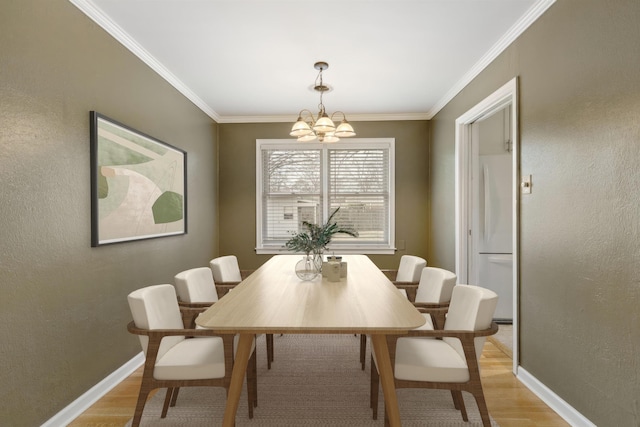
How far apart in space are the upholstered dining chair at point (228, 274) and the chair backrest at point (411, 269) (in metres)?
1.30

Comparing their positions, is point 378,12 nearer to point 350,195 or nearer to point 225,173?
point 350,195

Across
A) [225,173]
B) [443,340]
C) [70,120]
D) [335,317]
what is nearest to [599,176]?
[443,340]

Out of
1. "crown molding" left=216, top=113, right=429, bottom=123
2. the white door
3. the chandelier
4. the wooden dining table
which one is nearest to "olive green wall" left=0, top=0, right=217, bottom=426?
the wooden dining table

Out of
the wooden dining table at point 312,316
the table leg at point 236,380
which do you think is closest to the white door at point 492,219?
the wooden dining table at point 312,316

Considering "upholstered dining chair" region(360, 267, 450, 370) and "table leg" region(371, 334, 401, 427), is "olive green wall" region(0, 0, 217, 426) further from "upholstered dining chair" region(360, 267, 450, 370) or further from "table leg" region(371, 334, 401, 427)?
"upholstered dining chair" region(360, 267, 450, 370)

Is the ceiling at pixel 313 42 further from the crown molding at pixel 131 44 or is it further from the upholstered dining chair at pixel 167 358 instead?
the upholstered dining chair at pixel 167 358

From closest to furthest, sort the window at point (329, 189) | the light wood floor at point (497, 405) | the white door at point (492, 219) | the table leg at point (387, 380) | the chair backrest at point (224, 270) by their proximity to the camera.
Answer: the table leg at point (387, 380) < the light wood floor at point (497, 405) < the chair backrest at point (224, 270) < the white door at point (492, 219) < the window at point (329, 189)

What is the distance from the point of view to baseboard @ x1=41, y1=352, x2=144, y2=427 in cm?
199

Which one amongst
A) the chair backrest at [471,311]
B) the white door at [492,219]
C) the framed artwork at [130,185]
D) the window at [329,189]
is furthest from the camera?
the window at [329,189]

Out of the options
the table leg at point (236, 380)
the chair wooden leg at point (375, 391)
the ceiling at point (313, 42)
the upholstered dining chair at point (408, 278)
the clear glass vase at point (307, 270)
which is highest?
the ceiling at point (313, 42)

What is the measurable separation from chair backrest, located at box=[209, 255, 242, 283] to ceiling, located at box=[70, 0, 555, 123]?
5.90 feet

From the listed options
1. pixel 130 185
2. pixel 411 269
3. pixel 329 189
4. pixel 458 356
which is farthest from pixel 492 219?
pixel 130 185

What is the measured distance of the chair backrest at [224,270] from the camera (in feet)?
9.70

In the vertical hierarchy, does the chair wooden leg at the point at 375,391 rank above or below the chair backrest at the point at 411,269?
below
